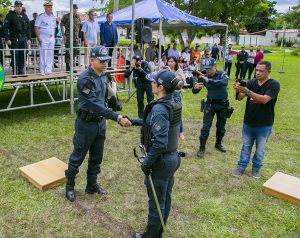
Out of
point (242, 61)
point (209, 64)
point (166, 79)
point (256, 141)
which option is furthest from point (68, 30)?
point (242, 61)

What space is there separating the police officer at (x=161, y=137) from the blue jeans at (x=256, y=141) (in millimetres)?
2553

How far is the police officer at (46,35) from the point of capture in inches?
336

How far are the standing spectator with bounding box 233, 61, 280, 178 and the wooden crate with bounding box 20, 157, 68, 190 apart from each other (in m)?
3.35

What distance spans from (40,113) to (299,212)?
25.3ft

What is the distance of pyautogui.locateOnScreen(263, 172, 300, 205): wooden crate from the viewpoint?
5.08 meters

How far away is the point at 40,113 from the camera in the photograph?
9672 millimetres

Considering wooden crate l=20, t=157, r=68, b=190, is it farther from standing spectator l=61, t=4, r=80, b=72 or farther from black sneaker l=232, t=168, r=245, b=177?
standing spectator l=61, t=4, r=80, b=72

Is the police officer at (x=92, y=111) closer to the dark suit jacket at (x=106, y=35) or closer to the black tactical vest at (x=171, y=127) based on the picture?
the black tactical vest at (x=171, y=127)

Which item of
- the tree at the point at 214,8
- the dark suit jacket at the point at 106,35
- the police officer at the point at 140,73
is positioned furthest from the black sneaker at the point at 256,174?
the tree at the point at 214,8

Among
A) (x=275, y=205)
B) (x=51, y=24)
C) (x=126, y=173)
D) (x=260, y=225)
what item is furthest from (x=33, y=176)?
(x=51, y=24)

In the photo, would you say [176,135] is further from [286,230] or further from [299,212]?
[299,212]

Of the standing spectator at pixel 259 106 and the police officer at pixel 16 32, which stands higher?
the police officer at pixel 16 32

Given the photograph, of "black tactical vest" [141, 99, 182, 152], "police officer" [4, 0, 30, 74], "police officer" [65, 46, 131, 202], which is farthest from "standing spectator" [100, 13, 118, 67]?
"black tactical vest" [141, 99, 182, 152]

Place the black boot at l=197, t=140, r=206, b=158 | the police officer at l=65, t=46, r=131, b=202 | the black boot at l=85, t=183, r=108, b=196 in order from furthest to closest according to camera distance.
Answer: the black boot at l=197, t=140, r=206, b=158 < the black boot at l=85, t=183, r=108, b=196 < the police officer at l=65, t=46, r=131, b=202
